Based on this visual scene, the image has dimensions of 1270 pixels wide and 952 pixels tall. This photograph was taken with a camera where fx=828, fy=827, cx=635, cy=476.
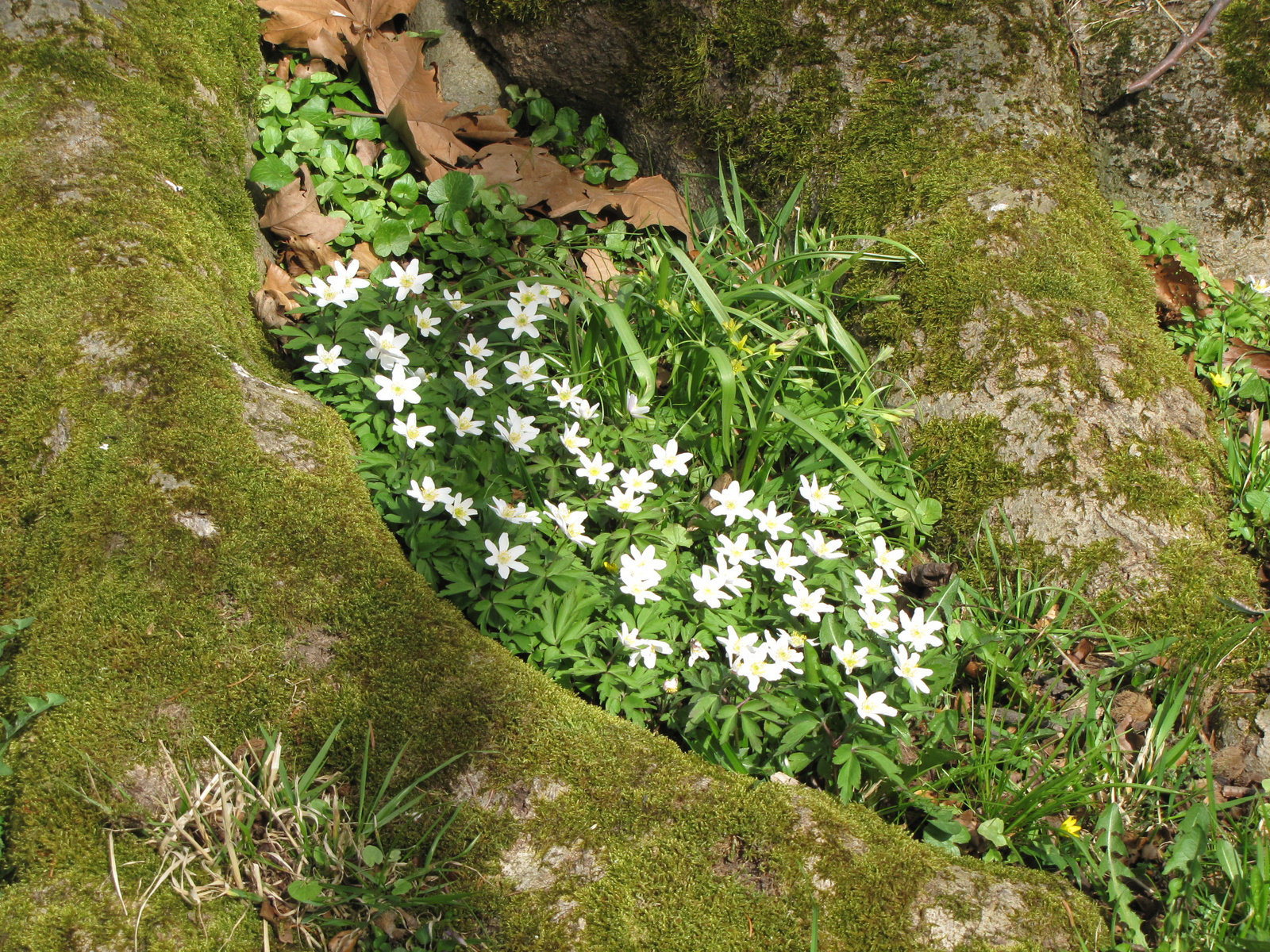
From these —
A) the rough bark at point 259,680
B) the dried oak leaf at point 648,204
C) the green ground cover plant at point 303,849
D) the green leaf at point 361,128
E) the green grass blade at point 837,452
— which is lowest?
the green ground cover plant at point 303,849

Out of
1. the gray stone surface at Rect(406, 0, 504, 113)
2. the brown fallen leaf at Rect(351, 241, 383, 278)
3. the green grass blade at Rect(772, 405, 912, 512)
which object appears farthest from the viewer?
the gray stone surface at Rect(406, 0, 504, 113)

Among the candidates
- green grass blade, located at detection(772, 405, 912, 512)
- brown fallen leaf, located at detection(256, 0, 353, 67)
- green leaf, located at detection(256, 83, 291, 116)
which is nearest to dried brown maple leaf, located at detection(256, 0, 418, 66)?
brown fallen leaf, located at detection(256, 0, 353, 67)

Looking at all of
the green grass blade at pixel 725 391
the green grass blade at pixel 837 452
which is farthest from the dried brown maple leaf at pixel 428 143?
the green grass blade at pixel 837 452

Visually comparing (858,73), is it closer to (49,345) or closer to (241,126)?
(241,126)

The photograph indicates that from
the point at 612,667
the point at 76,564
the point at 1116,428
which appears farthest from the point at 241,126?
the point at 1116,428

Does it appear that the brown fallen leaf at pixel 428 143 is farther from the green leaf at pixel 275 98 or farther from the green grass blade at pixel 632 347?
the green grass blade at pixel 632 347

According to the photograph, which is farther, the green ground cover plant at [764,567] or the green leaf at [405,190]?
the green leaf at [405,190]

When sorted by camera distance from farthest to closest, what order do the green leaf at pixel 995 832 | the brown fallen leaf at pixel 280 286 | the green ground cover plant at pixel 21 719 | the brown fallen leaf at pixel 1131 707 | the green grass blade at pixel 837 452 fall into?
the brown fallen leaf at pixel 280 286 → the green grass blade at pixel 837 452 → the brown fallen leaf at pixel 1131 707 → the green leaf at pixel 995 832 → the green ground cover plant at pixel 21 719

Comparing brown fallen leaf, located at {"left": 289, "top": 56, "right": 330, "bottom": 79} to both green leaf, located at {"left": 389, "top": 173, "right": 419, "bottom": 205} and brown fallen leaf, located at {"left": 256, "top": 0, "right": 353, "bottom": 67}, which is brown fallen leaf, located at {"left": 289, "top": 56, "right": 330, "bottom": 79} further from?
green leaf, located at {"left": 389, "top": 173, "right": 419, "bottom": 205}

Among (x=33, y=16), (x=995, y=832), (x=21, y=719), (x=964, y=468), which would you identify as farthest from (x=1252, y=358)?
(x=33, y=16)
